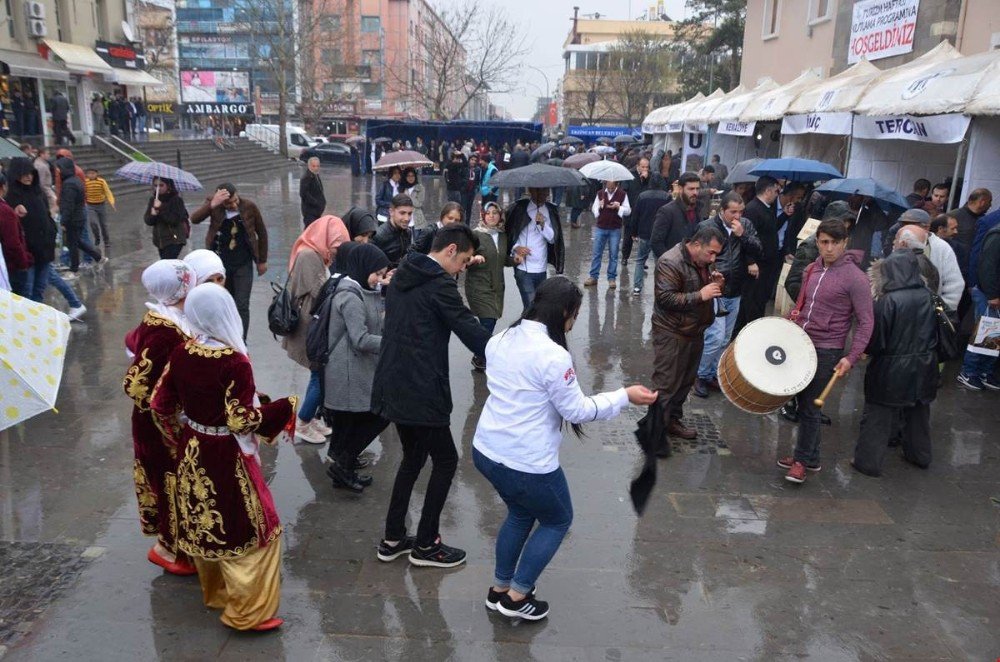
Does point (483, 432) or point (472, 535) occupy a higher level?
point (483, 432)

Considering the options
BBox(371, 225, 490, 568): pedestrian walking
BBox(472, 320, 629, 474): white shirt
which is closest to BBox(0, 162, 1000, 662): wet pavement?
BBox(371, 225, 490, 568): pedestrian walking

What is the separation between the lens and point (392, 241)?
6688 mm

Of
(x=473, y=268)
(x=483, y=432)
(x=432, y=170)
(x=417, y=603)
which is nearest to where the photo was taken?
(x=483, y=432)

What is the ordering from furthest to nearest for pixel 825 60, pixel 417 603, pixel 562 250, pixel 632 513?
1. pixel 825 60
2. pixel 562 250
3. pixel 632 513
4. pixel 417 603

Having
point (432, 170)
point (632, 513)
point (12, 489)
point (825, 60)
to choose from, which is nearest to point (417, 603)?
point (632, 513)

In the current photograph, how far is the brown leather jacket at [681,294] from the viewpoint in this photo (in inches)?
217

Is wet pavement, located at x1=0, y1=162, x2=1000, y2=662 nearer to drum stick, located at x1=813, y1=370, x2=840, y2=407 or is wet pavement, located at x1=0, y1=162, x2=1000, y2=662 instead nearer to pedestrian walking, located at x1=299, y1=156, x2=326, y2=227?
drum stick, located at x1=813, y1=370, x2=840, y2=407

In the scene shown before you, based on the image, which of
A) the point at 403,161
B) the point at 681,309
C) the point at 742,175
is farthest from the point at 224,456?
the point at 742,175

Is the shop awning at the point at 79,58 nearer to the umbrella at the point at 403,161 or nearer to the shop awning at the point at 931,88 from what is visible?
the umbrella at the point at 403,161

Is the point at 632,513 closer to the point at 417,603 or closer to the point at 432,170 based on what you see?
the point at 417,603

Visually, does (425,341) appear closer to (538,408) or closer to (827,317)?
(538,408)

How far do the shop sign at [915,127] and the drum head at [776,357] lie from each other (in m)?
4.76

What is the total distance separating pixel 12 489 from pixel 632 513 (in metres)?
3.98

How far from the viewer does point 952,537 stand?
4.67 meters
